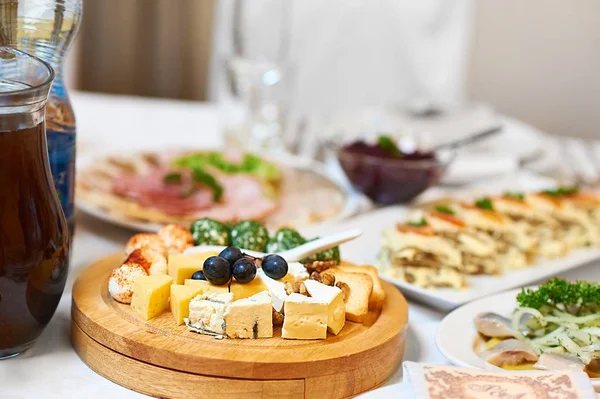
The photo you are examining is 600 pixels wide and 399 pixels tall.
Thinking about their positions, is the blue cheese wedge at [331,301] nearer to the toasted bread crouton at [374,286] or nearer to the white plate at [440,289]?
the toasted bread crouton at [374,286]

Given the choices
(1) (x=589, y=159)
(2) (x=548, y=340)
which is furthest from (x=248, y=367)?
(1) (x=589, y=159)

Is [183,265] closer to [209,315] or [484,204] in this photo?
[209,315]

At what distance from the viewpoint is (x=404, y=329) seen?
1.39 m

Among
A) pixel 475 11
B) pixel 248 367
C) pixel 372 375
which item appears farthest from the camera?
pixel 475 11

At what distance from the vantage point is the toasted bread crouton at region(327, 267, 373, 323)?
1.38m

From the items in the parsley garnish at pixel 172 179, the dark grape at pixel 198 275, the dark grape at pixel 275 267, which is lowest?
the parsley garnish at pixel 172 179

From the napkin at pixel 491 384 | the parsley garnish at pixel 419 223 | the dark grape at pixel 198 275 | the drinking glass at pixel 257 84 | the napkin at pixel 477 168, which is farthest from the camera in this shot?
the drinking glass at pixel 257 84

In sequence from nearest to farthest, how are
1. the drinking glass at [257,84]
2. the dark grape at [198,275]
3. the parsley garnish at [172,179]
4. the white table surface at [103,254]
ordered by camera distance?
the white table surface at [103,254] → the dark grape at [198,275] → the parsley garnish at [172,179] → the drinking glass at [257,84]

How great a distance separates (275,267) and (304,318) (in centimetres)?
11

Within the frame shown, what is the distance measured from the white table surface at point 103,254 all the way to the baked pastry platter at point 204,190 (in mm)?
84

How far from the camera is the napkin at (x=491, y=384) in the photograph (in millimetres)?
1144

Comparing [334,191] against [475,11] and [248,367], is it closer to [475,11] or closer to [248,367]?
[248,367]

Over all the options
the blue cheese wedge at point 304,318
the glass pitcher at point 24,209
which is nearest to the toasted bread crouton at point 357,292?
the blue cheese wedge at point 304,318

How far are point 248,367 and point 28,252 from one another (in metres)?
0.38
